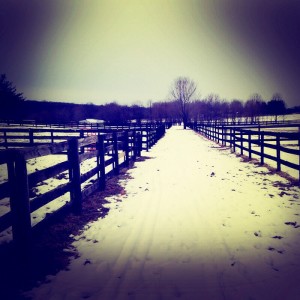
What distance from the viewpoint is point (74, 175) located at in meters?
5.27

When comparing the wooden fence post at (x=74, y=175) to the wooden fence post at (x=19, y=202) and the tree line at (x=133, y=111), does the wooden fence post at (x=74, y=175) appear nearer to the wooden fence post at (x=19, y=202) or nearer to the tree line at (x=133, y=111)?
the wooden fence post at (x=19, y=202)

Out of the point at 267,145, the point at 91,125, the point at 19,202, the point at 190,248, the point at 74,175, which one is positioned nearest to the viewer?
the point at 19,202

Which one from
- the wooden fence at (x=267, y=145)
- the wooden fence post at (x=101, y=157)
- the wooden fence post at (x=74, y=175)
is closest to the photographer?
the wooden fence post at (x=74, y=175)

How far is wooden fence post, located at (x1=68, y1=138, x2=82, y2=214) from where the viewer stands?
5.20 m

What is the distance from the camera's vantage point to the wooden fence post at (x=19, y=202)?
3385mm

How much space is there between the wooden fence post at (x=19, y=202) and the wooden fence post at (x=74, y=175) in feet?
5.49

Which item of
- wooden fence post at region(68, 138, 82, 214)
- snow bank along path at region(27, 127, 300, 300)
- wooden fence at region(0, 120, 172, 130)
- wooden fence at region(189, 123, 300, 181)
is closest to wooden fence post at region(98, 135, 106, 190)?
snow bank along path at region(27, 127, 300, 300)

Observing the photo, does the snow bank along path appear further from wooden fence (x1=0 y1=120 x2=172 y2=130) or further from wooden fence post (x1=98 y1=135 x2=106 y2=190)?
wooden fence (x1=0 y1=120 x2=172 y2=130)

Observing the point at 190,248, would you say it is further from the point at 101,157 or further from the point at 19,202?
the point at 101,157

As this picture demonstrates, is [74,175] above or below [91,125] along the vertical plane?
below

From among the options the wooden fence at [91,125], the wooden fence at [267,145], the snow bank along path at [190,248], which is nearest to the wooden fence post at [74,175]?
the snow bank along path at [190,248]

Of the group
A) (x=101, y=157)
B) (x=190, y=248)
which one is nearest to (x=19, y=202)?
(x=190, y=248)

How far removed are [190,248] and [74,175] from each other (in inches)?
108

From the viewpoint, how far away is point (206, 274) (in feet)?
11.0
